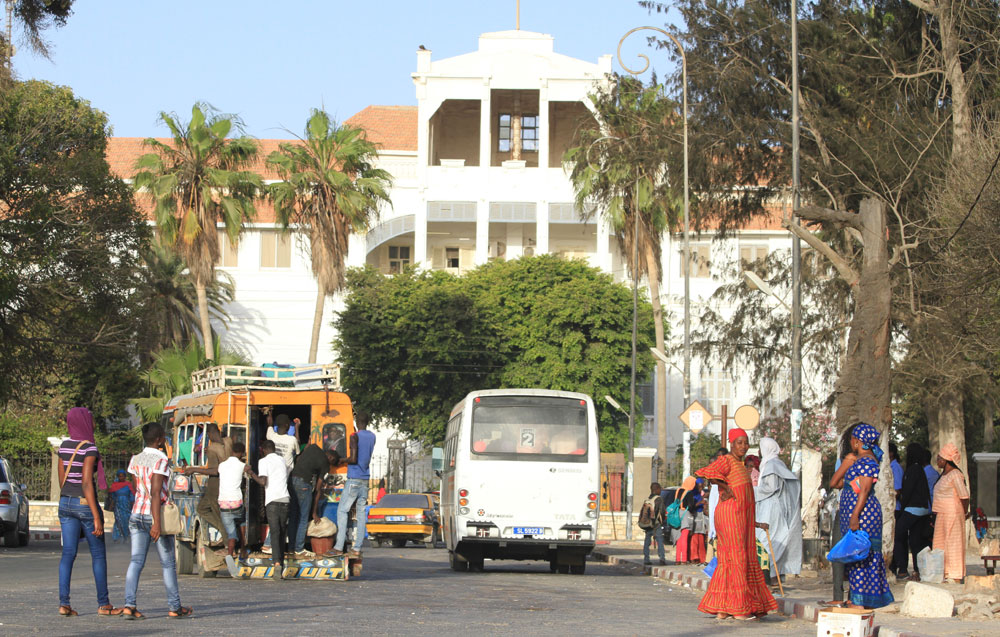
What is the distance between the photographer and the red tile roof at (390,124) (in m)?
70.4

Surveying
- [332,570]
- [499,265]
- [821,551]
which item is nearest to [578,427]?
[821,551]

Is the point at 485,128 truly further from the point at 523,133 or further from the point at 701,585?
the point at 701,585

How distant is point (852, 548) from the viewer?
1234 centimetres

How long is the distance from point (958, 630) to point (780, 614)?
3024mm

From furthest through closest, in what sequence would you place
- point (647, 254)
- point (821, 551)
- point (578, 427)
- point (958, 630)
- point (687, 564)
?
point (647, 254)
point (687, 564)
point (578, 427)
point (821, 551)
point (958, 630)

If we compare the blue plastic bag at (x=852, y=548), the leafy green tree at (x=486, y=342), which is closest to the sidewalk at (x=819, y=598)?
the blue plastic bag at (x=852, y=548)

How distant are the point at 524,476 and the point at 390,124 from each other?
5353cm

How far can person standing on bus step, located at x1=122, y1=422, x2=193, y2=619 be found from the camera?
12062 millimetres

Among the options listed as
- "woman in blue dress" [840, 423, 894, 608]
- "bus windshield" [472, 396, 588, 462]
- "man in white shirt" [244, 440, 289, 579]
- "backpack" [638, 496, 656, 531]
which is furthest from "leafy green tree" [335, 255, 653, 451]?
"woman in blue dress" [840, 423, 894, 608]

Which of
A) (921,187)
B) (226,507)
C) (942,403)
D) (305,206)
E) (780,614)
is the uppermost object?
(305,206)

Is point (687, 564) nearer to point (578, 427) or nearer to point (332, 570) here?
point (578, 427)

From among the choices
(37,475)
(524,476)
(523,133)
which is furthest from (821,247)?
(523,133)

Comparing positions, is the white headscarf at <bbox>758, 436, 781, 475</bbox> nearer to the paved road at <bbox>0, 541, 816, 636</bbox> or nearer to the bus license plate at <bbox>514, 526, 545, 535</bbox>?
the paved road at <bbox>0, 541, 816, 636</bbox>

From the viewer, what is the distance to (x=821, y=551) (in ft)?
65.4
